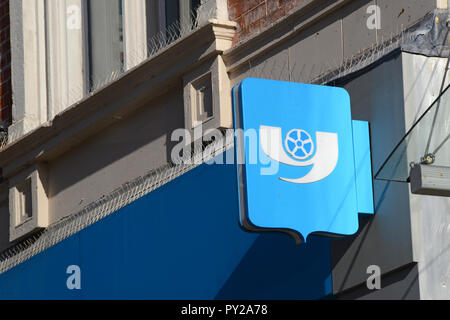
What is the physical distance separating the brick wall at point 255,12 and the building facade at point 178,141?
0.01m

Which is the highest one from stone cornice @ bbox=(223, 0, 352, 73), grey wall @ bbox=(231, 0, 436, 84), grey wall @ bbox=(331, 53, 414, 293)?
stone cornice @ bbox=(223, 0, 352, 73)

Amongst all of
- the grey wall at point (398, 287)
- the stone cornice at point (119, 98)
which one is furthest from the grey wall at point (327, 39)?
the grey wall at point (398, 287)

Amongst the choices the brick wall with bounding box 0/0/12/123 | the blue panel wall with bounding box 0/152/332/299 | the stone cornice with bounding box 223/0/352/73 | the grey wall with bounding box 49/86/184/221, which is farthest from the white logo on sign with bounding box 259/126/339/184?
the brick wall with bounding box 0/0/12/123

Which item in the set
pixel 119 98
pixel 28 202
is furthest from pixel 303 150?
pixel 28 202

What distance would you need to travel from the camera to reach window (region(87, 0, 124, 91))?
9.93m

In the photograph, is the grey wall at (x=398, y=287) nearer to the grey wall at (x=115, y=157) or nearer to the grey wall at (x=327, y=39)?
the grey wall at (x=327, y=39)

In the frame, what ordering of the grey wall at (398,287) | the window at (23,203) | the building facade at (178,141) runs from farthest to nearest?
the window at (23,203) < the building facade at (178,141) < the grey wall at (398,287)

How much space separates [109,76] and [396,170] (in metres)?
3.89

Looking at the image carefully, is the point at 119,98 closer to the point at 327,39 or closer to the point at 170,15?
the point at 170,15

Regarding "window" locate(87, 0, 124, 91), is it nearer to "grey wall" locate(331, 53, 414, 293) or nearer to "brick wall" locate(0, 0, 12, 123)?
"brick wall" locate(0, 0, 12, 123)

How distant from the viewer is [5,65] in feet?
36.0

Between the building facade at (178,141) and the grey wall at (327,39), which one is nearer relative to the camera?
the building facade at (178,141)

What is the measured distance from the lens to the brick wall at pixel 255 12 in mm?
7781

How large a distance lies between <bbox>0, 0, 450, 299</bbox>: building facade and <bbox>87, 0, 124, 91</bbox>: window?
0.02m
